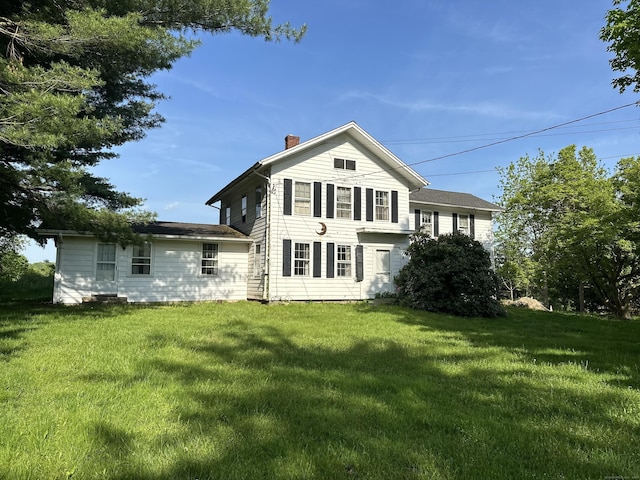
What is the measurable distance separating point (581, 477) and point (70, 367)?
5.84 meters

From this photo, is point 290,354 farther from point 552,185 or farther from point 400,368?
point 552,185

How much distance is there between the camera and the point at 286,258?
16.9m

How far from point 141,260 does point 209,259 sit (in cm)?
272

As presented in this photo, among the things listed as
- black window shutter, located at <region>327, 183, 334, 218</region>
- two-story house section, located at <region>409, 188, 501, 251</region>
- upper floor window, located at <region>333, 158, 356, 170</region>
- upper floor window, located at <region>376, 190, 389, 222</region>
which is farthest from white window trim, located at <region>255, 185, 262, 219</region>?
two-story house section, located at <region>409, 188, 501, 251</region>

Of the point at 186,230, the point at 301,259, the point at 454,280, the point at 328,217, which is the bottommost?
the point at 454,280

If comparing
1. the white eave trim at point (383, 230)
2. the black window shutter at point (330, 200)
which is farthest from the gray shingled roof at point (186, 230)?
the white eave trim at point (383, 230)

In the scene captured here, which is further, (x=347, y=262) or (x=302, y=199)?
(x=347, y=262)

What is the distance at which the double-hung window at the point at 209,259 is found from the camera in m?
17.7

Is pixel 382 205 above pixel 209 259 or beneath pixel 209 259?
above

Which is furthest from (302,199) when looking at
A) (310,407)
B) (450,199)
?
(310,407)

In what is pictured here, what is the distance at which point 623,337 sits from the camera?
9906mm

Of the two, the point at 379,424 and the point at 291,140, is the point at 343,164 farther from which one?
the point at 379,424

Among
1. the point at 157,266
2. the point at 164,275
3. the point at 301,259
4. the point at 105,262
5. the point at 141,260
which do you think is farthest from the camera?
the point at 301,259

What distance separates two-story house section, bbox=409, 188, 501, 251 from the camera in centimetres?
2250
